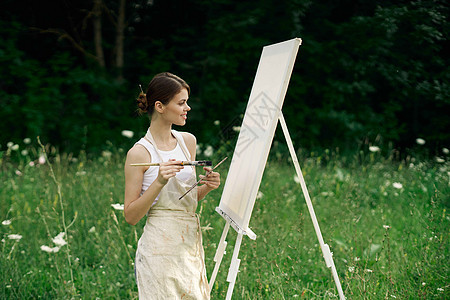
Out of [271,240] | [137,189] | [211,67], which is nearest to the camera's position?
[137,189]

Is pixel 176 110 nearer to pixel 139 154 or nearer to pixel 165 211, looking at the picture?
pixel 139 154

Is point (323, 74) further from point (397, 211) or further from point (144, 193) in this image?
point (144, 193)

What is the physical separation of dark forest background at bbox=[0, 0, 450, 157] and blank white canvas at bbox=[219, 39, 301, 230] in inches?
153

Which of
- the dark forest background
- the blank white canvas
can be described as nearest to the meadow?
the blank white canvas

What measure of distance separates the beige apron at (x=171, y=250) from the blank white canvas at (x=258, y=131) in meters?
0.24

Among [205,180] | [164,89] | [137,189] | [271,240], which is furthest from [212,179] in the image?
[271,240]

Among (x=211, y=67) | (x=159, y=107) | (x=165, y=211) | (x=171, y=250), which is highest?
(x=159, y=107)

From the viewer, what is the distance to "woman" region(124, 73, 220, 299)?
6.07 feet

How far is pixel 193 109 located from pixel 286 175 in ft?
7.93

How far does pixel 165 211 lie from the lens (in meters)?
1.90

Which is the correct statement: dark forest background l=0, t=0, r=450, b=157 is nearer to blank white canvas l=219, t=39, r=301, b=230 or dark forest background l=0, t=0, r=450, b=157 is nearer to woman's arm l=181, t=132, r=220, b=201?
blank white canvas l=219, t=39, r=301, b=230

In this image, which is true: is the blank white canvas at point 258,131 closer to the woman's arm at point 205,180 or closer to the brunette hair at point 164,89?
the woman's arm at point 205,180

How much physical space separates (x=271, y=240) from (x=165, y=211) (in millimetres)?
1389

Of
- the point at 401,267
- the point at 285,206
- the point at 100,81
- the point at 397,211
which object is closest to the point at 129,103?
the point at 100,81
